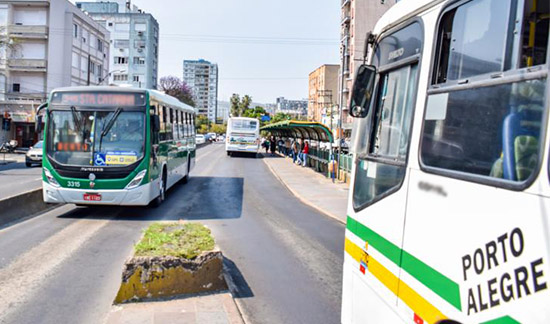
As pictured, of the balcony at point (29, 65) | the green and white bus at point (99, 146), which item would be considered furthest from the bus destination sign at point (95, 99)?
the balcony at point (29, 65)

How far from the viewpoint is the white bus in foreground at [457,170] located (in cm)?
217

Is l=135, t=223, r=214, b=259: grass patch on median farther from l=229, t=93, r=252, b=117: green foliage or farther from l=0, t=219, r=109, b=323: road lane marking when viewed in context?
l=229, t=93, r=252, b=117: green foliage

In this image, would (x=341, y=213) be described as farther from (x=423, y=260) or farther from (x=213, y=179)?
(x=423, y=260)

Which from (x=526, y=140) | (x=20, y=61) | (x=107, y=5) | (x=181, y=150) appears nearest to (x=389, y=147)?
(x=526, y=140)

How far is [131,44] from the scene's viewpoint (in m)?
90.0

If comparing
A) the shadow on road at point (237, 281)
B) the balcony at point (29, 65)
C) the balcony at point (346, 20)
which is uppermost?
the balcony at point (346, 20)

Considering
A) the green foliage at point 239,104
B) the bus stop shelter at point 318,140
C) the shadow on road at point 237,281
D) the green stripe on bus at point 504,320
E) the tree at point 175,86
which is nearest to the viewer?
the green stripe on bus at point 504,320

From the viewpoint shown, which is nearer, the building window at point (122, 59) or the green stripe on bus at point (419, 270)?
the green stripe on bus at point (419, 270)

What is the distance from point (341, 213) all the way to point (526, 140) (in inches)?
500

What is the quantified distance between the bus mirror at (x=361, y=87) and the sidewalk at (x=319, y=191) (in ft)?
31.2

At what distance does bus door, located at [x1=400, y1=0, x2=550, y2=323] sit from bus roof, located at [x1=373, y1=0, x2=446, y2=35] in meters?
0.31

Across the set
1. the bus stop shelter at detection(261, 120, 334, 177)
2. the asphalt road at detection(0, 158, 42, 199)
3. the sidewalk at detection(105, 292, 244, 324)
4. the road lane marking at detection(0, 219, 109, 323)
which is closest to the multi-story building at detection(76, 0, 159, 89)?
the bus stop shelter at detection(261, 120, 334, 177)

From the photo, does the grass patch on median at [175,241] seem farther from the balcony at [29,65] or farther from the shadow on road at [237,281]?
the balcony at [29,65]

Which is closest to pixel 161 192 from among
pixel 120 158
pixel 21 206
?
pixel 120 158
